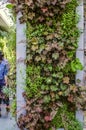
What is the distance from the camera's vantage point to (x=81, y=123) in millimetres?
5395

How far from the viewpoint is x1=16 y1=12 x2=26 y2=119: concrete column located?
5.40 metres

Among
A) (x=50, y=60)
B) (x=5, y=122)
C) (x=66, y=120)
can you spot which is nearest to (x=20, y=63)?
(x=50, y=60)

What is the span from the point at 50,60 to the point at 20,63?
0.43m

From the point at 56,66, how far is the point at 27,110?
27.5 inches

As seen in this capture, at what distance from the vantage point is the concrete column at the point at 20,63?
17.7 ft

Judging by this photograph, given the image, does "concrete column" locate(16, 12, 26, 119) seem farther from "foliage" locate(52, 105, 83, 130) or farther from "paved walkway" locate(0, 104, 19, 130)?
"paved walkway" locate(0, 104, 19, 130)

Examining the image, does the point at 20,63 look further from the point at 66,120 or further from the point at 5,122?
the point at 5,122

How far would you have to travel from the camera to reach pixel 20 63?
17.8 ft

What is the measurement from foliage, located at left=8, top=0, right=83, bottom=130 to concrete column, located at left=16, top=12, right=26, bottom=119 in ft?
0.25

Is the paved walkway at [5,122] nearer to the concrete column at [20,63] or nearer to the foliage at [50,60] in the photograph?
the concrete column at [20,63]

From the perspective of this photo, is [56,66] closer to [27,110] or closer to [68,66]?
[68,66]

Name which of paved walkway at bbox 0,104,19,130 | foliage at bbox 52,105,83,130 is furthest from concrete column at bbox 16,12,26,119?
paved walkway at bbox 0,104,19,130

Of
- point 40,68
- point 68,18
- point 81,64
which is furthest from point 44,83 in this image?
point 68,18

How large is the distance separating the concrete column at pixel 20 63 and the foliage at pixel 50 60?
8 cm
